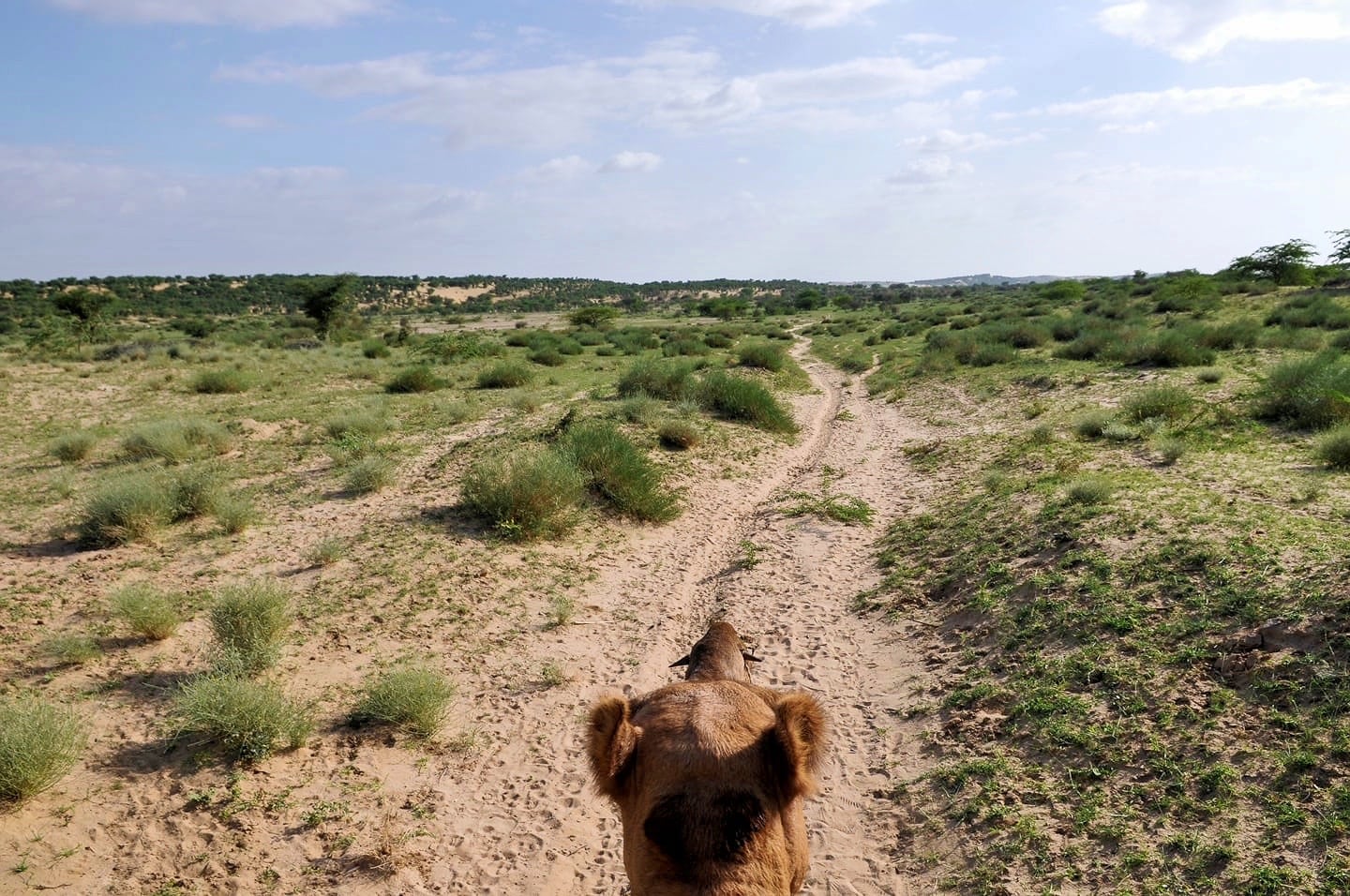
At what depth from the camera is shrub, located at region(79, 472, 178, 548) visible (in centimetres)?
934

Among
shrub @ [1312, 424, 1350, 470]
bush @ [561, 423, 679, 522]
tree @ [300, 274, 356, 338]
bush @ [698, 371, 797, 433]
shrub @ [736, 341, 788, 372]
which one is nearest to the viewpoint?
shrub @ [1312, 424, 1350, 470]

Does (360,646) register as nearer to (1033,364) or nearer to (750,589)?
(750,589)

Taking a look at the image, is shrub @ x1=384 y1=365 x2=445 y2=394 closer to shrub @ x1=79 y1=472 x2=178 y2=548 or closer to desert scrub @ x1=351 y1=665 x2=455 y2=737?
shrub @ x1=79 y1=472 x2=178 y2=548

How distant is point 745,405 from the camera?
700 inches

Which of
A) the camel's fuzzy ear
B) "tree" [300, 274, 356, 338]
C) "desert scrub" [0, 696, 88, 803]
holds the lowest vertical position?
"desert scrub" [0, 696, 88, 803]

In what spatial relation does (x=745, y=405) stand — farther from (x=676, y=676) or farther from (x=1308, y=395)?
(x=676, y=676)

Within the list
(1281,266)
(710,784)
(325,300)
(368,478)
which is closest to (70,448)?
(368,478)

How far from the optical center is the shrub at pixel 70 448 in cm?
1338

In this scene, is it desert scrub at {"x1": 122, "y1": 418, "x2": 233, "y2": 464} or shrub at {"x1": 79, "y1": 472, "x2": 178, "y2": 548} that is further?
desert scrub at {"x1": 122, "y1": 418, "x2": 233, "y2": 464}

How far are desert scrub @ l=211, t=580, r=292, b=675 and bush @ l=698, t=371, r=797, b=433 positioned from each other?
1197cm

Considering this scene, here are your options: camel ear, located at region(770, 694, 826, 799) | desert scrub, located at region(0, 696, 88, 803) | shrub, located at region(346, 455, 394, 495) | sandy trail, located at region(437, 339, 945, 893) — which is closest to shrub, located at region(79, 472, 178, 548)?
shrub, located at region(346, 455, 394, 495)

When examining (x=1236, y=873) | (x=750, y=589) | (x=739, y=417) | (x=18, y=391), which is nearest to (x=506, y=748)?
(x=750, y=589)

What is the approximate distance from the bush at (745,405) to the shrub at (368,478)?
8.22 metres

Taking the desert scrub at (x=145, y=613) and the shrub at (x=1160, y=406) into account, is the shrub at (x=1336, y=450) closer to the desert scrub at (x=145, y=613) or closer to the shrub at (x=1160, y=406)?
the shrub at (x=1160, y=406)
